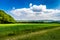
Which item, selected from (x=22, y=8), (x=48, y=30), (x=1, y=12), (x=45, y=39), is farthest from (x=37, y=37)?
(x=1, y=12)

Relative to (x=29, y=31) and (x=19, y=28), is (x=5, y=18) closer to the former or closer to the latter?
(x=19, y=28)

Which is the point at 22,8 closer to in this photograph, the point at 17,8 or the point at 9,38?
the point at 17,8

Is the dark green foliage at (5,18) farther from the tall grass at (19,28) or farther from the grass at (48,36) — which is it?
the grass at (48,36)

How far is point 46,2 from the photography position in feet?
13.9

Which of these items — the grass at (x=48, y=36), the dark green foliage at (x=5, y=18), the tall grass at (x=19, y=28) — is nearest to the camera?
the grass at (x=48, y=36)

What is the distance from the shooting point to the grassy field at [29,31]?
372 cm

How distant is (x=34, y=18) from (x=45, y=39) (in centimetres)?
90

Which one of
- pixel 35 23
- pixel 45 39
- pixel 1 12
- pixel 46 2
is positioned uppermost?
pixel 46 2

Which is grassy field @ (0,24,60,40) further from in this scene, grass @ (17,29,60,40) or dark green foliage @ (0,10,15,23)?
dark green foliage @ (0,10,15,23)

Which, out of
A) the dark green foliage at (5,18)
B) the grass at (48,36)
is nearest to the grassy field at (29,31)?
the grass at (48,36)

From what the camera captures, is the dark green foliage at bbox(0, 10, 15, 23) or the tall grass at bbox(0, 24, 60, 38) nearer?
the tall grass at bbox(0, 24, 60, 38)

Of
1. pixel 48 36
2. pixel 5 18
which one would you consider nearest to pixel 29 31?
pixel 48 36

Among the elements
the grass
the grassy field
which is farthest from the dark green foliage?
the grass

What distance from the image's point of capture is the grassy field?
3721mm
